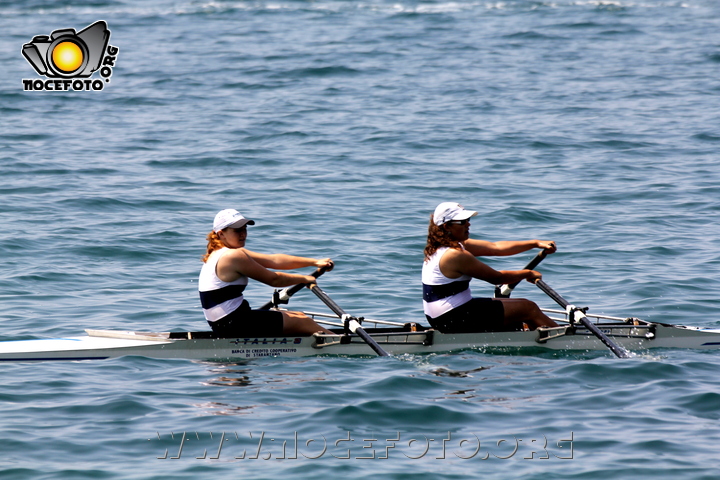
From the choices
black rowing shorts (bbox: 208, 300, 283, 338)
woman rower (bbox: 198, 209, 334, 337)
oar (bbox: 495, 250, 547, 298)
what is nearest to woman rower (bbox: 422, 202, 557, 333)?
oar (bbox: 495, 250, 547, 298)

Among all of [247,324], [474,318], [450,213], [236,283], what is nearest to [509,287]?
[474,318]

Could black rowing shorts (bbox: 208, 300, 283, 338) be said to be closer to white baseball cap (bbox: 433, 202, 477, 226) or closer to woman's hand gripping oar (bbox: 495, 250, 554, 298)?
white baseball cap (bbox: 433, 202, 477, 226)

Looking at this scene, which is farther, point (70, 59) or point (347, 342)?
point (70, 59)

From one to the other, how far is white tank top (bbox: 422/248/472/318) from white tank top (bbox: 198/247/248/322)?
1.80 metres

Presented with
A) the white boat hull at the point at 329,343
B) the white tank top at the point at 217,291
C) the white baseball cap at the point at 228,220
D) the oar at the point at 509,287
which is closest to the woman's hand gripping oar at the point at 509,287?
the oar at the point at 509,287

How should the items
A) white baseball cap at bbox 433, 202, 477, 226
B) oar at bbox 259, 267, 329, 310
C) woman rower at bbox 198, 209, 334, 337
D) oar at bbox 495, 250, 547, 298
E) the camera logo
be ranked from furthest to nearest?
the camera logo
oar at bbox 495, 250, 547, 298
oar at bbox 259, 267, 329, 310
white baseball cap at bbox 433, 202, 477, 226
woman rower at bbox 198, 209, 334, 337

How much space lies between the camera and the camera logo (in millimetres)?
22594

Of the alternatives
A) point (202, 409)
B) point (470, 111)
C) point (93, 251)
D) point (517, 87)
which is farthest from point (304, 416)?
point (517, 87)

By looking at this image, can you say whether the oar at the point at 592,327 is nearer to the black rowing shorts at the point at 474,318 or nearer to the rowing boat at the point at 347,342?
the rowing boat at the point at 347,342

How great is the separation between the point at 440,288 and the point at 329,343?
1.21m

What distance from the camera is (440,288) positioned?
9258 mm

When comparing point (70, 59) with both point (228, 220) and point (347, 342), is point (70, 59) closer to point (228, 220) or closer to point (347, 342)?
point (228, 220)

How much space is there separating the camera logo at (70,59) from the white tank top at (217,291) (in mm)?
15087

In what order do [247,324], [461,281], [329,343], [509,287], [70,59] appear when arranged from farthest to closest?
[70,59] < [509,287] < [461,281] < [329,343] < [247,324]
